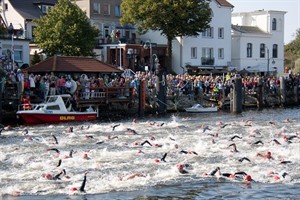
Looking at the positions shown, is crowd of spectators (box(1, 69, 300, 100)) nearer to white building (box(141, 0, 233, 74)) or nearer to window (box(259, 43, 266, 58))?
white building (box(141, 0, 233, 74))

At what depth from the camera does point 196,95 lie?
5488 cm

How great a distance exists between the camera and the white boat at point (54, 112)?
4159cm

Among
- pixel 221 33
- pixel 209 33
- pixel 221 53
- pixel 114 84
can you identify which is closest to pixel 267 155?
pixel 114 84

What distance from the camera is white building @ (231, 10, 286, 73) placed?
287 ft

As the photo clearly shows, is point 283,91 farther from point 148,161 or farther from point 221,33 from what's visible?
point 148,161

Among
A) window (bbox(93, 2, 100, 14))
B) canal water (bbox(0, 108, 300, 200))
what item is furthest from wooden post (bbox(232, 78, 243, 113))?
window (bbox(93, 2, 100, 14))

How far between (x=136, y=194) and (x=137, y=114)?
28.2 metres

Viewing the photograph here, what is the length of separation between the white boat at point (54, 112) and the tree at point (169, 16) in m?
28.0

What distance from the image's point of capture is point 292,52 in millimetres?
110688

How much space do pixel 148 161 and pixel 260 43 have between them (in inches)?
2560

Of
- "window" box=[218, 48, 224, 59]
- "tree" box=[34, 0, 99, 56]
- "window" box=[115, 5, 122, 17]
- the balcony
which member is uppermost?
"window" box=[115, 5, 122, 17]

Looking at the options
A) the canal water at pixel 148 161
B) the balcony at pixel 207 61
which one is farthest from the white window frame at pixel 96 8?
the canal water at pixel 148 161

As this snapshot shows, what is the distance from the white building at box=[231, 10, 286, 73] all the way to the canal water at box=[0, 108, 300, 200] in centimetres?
4796

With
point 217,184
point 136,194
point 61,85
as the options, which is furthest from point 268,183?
point 61,85
